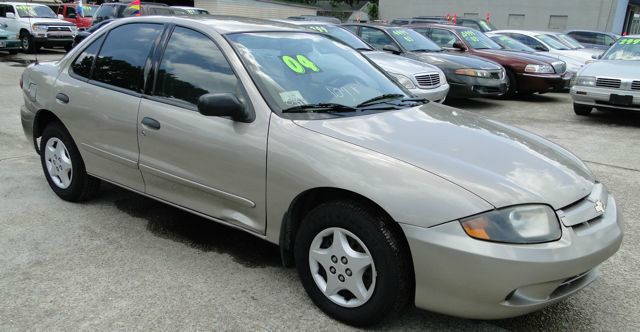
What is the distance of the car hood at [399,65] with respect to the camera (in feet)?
27.1

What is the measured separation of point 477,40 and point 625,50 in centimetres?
333

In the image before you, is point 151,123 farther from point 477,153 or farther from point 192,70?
point 477,153

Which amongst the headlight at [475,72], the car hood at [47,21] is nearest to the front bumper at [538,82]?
the headlight at [475,72]

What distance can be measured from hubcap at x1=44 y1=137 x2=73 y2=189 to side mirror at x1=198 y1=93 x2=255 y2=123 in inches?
74.8

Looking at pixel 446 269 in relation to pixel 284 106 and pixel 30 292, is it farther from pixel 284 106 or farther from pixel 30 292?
pixel 30 292

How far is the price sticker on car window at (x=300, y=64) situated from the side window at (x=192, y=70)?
1.25 ft

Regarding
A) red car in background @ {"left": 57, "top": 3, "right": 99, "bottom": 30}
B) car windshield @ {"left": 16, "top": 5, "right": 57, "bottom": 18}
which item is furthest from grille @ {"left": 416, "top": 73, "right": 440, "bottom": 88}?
red car in background @ {"left": 57, "top": 3, "right": 99, "bottom": 30}

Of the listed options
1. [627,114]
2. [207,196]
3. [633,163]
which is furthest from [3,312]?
[627,114]

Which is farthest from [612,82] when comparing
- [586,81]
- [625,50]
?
[625,50]

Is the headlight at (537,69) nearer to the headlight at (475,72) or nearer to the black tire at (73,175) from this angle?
the headlight at (475,72)

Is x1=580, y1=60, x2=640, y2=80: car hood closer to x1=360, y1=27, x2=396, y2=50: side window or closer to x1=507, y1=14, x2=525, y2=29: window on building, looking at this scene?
x1=360, y1=27, x2=396, y2=50: side window

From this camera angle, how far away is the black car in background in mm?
9672

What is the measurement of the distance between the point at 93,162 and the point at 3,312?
1469 mm

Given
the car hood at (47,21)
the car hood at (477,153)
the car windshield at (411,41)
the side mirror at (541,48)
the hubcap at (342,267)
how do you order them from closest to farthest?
the car hood at (477,153) → the hubcap at (342,267) → the car windshield at (411,41) → the side mirror at (541,48) → the car hood at (47,21)
